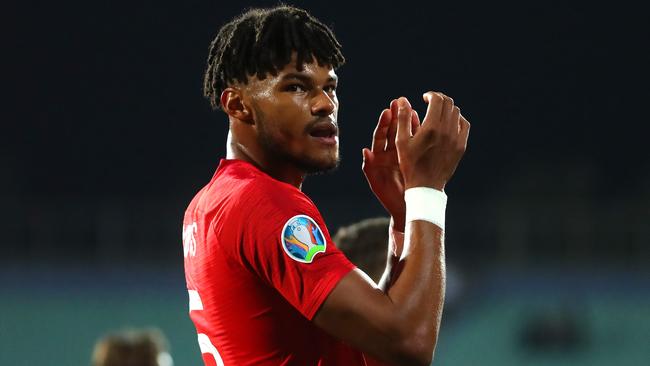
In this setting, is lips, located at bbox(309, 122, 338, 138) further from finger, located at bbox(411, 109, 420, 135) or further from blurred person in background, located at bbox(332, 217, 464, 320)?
blurred person in background, located at bbox(332, 217, 464, 320)

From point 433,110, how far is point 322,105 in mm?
269

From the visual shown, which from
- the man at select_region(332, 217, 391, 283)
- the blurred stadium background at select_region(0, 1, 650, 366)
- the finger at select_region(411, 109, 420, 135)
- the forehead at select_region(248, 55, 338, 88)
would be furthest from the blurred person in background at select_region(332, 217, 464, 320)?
the blurred stadium background at select_region(0, 1, 650, 366)

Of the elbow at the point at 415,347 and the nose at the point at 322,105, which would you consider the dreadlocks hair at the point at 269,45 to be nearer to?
the nose at the point at 322,105

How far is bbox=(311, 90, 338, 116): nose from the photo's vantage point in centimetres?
245

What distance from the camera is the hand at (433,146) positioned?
2.39 meters

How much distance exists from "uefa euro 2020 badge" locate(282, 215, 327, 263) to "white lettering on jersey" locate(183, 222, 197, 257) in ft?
1.32

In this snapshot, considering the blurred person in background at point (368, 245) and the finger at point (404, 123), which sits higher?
the finger at point (404, 123)
